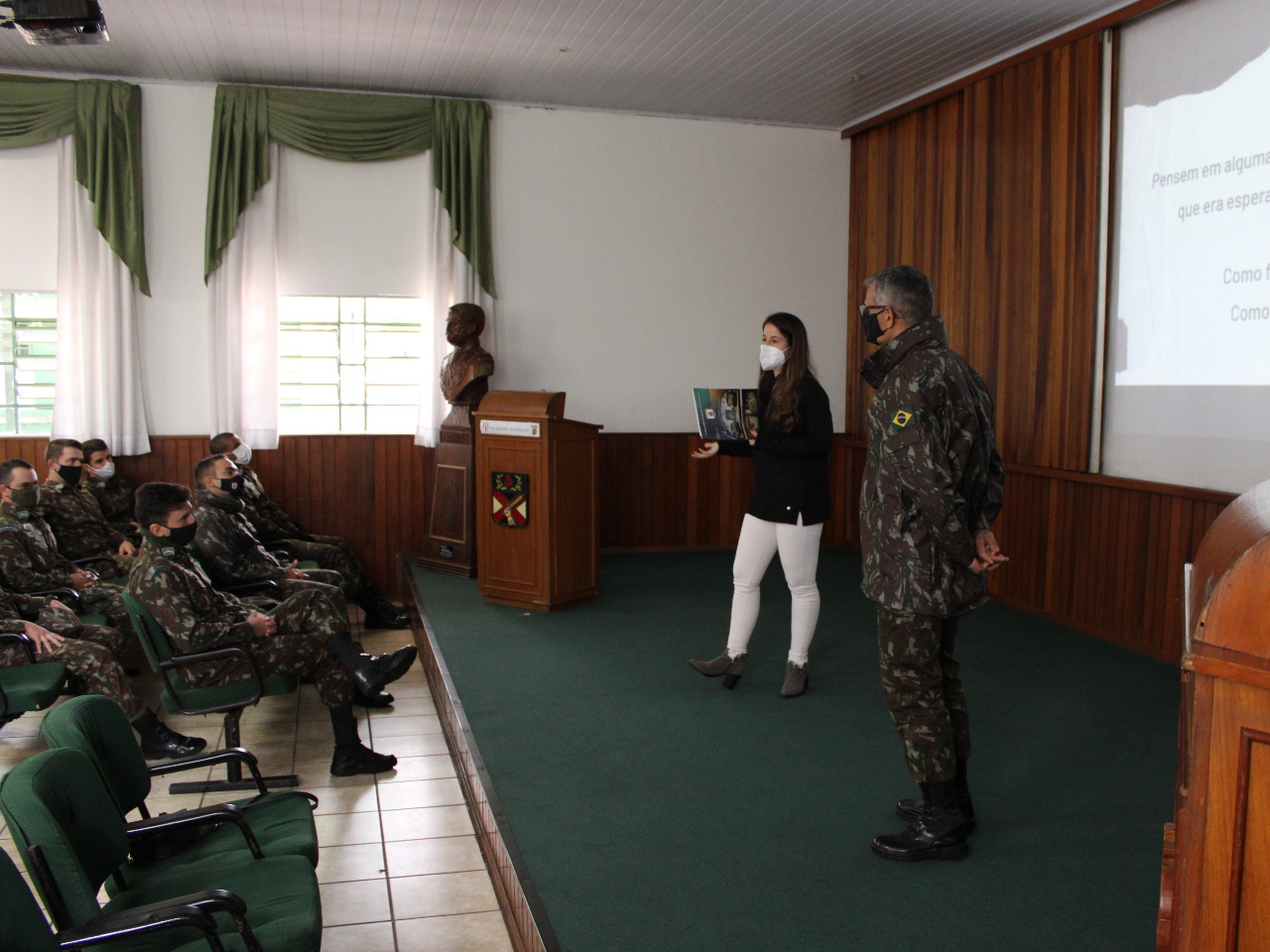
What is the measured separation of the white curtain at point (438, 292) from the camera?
6.87m

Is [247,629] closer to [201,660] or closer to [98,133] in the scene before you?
[201,660]

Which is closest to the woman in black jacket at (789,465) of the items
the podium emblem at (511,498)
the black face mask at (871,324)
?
the black face mask at (871,324)

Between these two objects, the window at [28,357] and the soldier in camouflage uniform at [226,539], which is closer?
the soldier in camouflage uniform at [226,539]

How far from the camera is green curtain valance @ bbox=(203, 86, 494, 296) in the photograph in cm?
648

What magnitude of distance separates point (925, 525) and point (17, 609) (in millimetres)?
3582

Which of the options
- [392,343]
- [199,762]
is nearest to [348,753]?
[199,762]

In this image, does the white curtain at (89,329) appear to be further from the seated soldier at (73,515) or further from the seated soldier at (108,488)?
the seated soldier at (73,515)

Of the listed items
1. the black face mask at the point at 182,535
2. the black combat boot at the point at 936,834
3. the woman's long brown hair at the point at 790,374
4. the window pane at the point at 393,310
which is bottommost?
the black combat boot at the point at 936,834

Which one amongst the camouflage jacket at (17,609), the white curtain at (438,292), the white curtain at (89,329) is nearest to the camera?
the camouflage jacket at (17,609)

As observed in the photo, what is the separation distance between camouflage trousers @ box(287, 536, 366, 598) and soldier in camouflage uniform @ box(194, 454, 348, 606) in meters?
1.04

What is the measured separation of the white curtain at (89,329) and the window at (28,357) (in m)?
0.21

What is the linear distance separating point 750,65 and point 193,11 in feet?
10.2

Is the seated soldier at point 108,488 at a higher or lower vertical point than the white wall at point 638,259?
lower

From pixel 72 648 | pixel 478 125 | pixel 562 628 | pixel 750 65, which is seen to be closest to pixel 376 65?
pixel 478 125
